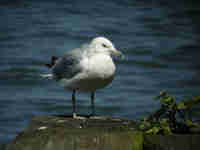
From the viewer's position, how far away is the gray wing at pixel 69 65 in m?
6.32

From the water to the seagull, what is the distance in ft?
9.63

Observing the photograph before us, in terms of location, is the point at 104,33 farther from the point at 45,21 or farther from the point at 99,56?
the point at 99,56

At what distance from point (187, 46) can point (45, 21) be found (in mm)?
3785

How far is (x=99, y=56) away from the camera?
6070 millimetres

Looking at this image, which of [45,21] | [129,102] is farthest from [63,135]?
[45,21]

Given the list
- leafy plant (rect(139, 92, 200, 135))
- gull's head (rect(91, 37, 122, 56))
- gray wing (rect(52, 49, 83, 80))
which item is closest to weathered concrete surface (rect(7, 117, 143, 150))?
leafy plant (rect(139, 92, 200, 135))

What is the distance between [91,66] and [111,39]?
820 centimetres

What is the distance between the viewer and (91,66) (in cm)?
607

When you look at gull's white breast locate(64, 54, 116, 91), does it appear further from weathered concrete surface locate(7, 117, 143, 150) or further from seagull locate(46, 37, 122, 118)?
weathered concrete surface locate(7, 117, 143, 150)

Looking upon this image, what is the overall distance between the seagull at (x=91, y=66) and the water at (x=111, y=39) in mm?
2936

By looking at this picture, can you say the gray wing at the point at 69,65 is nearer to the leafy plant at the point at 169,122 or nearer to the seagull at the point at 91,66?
the seagull at the point at 91,66

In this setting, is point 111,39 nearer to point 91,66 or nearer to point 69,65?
point 69,65

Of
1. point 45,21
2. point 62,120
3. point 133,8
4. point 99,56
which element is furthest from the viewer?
point 133,8

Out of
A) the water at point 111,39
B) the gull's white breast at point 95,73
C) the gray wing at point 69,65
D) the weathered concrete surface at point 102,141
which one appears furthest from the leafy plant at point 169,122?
the water at point 111,39
